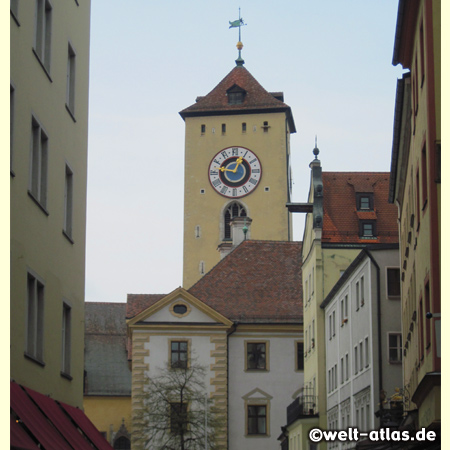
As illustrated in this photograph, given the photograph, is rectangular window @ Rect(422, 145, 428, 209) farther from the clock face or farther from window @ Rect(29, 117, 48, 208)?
the clock face

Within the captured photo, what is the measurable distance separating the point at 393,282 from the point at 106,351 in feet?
163

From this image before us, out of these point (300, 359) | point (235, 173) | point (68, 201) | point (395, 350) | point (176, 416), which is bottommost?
point (176, 416)

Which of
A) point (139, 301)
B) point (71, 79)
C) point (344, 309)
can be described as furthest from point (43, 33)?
point (139, 301)

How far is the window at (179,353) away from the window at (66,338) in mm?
34611

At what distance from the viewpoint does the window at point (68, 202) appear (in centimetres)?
2553

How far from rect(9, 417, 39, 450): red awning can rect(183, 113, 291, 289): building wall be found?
237ft

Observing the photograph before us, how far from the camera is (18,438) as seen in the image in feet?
49.6

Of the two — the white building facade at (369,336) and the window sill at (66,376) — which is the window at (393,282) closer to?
the white building facade at (369,336)

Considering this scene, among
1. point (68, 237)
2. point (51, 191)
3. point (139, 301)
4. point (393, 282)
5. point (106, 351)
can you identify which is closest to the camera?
point (51, 191)

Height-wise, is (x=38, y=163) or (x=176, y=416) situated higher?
(x=38, y=163)

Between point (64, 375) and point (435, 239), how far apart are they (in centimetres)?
950

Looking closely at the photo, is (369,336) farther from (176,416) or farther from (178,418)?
(176,416)

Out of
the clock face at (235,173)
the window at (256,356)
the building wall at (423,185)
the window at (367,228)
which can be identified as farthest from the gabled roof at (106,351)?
the building wall at (423,185)

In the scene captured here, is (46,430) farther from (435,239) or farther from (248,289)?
(248,289)
